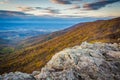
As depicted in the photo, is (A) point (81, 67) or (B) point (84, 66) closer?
(A) point (81, 67)

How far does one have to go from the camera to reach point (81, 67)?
90.5 feet

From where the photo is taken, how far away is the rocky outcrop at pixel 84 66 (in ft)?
85.1

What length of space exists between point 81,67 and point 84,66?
59 cm

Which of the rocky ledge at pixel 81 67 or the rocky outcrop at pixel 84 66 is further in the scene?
the rocky outcrop at pixel 84 66

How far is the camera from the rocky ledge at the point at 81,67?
83.9 feet

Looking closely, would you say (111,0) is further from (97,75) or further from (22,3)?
(97,75)

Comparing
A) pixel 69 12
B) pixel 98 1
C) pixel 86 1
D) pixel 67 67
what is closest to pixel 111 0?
pixel 98 1

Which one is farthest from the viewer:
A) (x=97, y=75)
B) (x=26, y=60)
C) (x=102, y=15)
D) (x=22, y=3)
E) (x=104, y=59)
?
(x=26, y=60)

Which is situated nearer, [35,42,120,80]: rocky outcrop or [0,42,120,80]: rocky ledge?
[0,42,120,80]: rocky ledge

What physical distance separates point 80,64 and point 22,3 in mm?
37310

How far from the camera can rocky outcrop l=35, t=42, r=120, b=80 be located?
85.1 ft

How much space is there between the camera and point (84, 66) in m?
27.8

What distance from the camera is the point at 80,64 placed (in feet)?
92.4

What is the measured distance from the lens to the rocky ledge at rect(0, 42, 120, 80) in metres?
25.6
